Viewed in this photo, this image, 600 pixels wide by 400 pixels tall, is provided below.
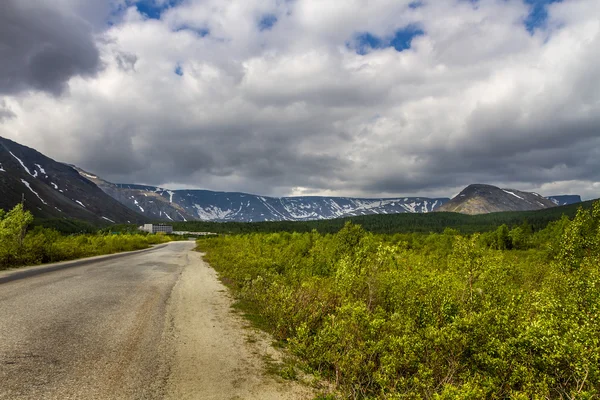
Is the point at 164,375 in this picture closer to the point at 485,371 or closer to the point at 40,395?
the point at 40,395

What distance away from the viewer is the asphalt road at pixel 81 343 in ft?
25.3

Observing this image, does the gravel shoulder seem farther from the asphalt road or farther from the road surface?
the asphalt road

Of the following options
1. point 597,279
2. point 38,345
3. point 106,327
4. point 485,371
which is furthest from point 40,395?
point 597,279

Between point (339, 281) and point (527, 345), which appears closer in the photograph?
point (527, 345)

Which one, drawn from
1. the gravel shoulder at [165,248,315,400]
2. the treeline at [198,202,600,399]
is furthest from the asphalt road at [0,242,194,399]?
the treeline at [198,202,600,399]

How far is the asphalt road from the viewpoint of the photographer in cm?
773

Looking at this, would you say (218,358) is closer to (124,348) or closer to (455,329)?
(124,348)

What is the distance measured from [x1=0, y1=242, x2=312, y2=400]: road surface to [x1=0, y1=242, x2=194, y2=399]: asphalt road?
0.03 m

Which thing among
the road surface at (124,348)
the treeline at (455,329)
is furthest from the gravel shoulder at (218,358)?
the treeline at (455,329)

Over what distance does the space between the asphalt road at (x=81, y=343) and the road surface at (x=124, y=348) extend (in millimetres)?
25

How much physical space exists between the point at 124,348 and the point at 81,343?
1.56 metres

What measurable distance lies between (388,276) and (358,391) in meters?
5.53

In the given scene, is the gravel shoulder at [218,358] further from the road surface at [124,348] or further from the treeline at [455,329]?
the treeline at [455,329]

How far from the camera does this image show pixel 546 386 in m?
6.18
